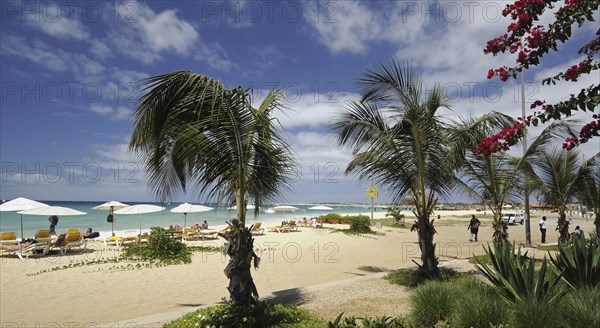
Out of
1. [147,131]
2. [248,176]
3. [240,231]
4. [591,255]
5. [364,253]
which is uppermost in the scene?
[147,131]

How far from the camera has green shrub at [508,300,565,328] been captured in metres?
3.71

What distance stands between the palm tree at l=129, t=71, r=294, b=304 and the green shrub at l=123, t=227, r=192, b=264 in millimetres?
8102

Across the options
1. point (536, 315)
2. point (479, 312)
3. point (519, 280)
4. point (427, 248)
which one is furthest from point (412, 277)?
point (536, 315)

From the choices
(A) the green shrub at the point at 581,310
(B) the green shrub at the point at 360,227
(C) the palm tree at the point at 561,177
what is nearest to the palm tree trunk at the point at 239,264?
(A) the green shrub at the point at 581,310

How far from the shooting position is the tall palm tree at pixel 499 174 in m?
10.3

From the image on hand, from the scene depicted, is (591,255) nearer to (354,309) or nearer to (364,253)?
(354,309)

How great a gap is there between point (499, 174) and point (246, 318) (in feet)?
30.1

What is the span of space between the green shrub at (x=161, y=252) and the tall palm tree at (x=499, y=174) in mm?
10223

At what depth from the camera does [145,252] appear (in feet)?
45.9

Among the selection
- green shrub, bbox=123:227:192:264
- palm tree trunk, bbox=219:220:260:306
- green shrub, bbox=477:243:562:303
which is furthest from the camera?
green shrub, bbox=123:227:192:264

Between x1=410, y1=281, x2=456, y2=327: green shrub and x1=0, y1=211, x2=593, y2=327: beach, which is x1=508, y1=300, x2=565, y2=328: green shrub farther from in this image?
x1=0, y1=211, x2=593, y2=327: beach

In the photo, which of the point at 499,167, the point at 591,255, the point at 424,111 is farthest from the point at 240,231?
the point at 499,167

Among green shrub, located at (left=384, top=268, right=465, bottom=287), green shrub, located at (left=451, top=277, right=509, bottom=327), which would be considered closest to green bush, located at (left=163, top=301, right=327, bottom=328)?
green shrub, located at (left=451, top=277, right=509, bottom=327)

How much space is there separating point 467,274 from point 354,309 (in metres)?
4.32
